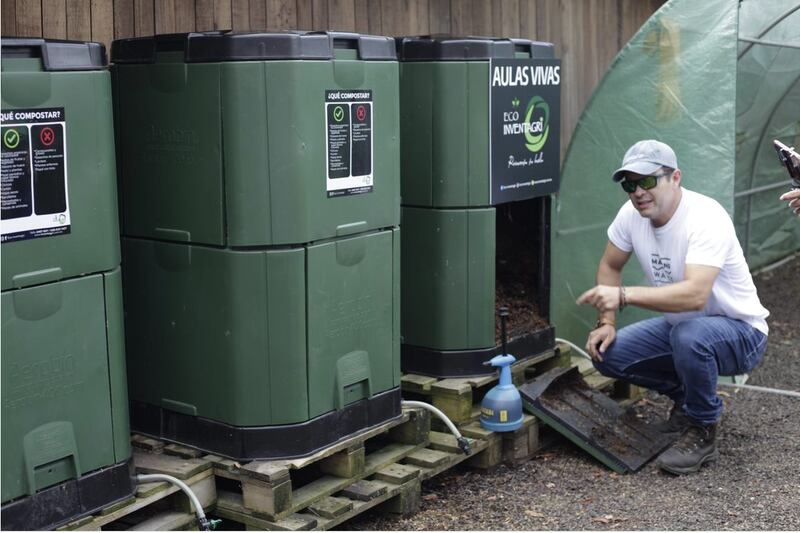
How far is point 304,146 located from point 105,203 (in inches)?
31.3

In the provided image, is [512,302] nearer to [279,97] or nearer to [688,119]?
[688,119]

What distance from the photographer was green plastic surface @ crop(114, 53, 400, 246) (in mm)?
4023

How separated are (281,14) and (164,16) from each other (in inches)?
29.7

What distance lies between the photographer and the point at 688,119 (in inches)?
268

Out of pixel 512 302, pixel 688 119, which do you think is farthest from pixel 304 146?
pixel 688 119

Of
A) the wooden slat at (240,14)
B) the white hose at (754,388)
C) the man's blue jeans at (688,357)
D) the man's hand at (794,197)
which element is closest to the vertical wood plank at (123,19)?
the wooden slat at (240,14)

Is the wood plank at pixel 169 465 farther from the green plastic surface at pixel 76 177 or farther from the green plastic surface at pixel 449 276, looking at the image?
the green plastic surface at pixel 449 276

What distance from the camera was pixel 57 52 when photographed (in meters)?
3.51

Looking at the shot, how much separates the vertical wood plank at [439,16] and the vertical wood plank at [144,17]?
221 cm

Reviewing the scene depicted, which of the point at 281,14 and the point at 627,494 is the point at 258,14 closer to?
the point at 281,14

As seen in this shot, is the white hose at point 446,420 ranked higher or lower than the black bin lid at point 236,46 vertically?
lower

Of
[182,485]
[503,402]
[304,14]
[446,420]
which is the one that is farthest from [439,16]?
[182,485]

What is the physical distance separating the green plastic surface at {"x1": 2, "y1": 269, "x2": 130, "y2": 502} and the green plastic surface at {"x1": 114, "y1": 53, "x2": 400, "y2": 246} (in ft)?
1.70

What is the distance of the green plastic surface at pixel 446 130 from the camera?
5.14 meters
